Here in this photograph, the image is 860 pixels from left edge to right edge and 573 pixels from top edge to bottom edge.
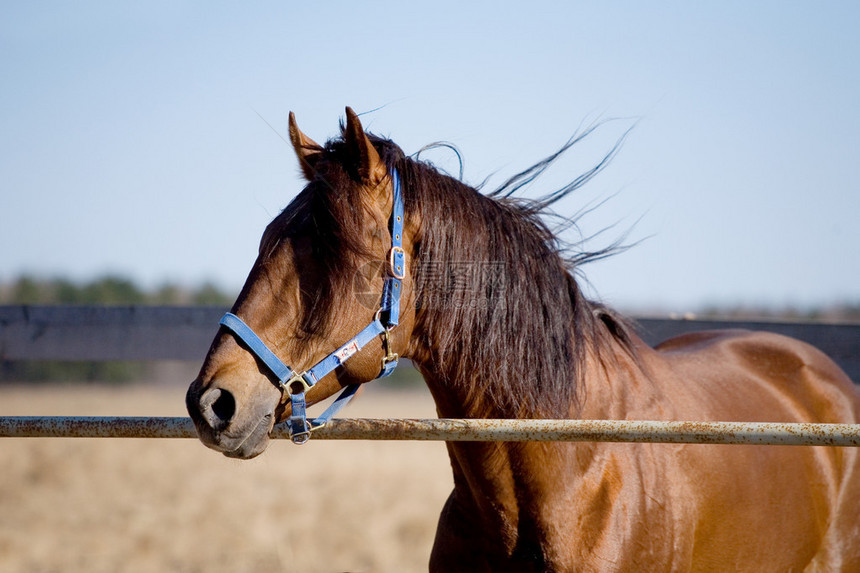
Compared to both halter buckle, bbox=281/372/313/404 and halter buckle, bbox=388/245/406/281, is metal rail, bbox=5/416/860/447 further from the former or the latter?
halter buckle, bbox=388/245/406/281

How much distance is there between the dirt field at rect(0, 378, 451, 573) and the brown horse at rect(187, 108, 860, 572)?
32.2 inches

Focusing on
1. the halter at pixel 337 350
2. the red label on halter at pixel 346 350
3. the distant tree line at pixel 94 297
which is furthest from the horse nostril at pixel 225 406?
the distant tree line at pixel 94 297

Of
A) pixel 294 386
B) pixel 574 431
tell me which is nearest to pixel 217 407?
pixel 294 386

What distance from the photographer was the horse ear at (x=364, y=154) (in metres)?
2.09

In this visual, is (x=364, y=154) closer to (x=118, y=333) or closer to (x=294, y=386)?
(x=294, y=386)

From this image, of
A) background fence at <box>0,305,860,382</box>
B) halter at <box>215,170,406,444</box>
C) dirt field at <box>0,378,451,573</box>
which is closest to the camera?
halter at <box>215,170,406,444</box>

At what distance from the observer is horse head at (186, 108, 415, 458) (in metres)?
1.92

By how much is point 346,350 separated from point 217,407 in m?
0.37

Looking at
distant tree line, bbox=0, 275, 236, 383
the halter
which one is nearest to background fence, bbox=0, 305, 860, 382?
the halter

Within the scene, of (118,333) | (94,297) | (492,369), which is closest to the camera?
(492,369)

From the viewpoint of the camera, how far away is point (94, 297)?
62.7 feet

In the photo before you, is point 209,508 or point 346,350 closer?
point 346,350

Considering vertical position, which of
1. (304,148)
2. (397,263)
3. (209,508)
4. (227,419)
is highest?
(304,148)

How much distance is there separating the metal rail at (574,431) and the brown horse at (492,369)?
19 centimetres
